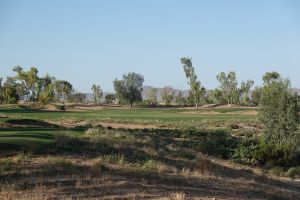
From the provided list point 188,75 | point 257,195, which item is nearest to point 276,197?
point 257,195

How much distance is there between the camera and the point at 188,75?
146375 mm

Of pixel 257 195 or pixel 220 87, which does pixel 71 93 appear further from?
pixel 257 195

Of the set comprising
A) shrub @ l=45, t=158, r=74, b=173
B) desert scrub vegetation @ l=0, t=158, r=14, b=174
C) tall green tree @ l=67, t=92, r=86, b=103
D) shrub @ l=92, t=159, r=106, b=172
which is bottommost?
shrub @ l=92, t=159, r=106, b=172

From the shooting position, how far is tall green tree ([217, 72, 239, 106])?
158625mm

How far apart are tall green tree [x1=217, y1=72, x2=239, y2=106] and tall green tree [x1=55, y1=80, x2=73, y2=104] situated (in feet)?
156

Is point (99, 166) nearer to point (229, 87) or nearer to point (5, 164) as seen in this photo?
point (5, 164)

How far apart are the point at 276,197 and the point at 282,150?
1856cm

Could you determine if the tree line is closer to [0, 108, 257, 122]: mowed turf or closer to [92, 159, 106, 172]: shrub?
[0, 108, 257, 122]: mowed turf

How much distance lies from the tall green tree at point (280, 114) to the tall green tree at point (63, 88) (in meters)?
118

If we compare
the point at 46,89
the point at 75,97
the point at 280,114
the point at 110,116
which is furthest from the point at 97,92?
the point at 280,114

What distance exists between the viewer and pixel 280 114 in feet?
124

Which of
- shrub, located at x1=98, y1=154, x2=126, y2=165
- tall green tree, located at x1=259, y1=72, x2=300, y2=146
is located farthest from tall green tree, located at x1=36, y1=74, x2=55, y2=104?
shrub, located at x1=98, y1=154, x2=126, y2=165

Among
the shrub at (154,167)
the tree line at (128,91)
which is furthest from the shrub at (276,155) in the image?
the tree line at (128,91)

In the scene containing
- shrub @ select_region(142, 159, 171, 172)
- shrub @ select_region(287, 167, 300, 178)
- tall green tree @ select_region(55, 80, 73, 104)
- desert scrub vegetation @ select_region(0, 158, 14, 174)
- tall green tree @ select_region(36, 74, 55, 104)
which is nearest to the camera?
desert scrub vegetation @ select_region(0, 158, 14, 174)
